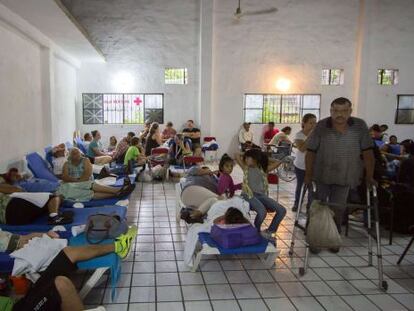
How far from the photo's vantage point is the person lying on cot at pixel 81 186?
17.3 feet

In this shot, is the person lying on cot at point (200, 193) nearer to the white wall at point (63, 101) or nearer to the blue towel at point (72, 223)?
the blue towel at point (72, 223)

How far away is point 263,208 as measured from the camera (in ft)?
13.7

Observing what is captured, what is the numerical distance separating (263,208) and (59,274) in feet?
7.34

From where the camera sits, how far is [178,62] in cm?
1172

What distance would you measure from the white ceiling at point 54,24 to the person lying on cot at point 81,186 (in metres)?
2.31

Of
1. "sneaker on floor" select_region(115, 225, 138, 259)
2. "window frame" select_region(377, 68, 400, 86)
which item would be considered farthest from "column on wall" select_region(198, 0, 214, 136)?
"sneaker on floor" select_region(115, 225, 138, 259)

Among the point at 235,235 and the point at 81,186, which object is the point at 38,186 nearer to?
the point at 81,186

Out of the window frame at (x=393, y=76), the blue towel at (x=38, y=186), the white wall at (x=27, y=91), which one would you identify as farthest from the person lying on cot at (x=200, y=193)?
the window frame at (x=393, y=76)

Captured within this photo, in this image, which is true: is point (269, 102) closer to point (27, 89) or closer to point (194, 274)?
point (27, 89)

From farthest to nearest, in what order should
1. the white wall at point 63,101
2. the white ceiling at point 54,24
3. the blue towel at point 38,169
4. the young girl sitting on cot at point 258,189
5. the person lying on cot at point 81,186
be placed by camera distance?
the white wall at point 63,101, the blue towel at point 38,169, the white ceiling at point 54,24, the person lying on cot at point 81,186, the young girl sitting on cot at point 258,189

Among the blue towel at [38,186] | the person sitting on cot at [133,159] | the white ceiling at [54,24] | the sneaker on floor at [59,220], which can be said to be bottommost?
the sneaker on floor at [59,220]

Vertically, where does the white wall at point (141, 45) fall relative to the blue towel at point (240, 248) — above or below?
above

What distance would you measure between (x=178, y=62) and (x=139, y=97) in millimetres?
1628

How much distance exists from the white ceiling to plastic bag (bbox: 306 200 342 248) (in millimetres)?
4746
